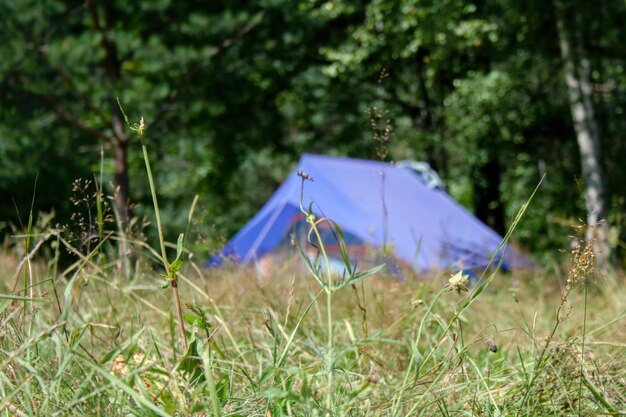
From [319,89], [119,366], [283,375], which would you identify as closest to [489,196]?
[319,89]

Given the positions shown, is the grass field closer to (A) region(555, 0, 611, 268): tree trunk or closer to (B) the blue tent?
(B) the blue tent

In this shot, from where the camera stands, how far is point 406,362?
186 centimetres

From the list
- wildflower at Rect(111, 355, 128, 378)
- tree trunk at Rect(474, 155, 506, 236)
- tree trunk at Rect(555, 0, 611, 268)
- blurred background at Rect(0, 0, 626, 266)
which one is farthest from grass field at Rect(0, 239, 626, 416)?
tree trunk at Rect(474, 155, 506, 236)

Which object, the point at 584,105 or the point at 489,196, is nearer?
the point at 584,105

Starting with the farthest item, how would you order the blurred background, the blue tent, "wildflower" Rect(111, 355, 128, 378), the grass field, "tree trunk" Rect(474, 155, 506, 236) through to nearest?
"tree trunk" Rect(474, 155, 506, 236)
the blurred background
the blue tent
"wildflower" Rect(111, 355, 128, 378)
the grass field

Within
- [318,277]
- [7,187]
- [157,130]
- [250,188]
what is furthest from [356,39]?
[250,188]

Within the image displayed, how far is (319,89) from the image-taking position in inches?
457

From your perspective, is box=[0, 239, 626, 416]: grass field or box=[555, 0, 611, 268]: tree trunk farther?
box=[555, 0, 611, 268]: tree trunk

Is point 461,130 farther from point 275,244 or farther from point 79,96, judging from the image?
point 79,96

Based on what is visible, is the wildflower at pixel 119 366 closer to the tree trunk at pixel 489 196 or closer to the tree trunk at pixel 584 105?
the tree trunk at pixel 584 105

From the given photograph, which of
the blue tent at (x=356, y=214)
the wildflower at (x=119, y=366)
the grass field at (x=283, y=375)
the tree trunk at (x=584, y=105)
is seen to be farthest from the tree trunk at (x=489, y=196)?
the wildflower at (x=119, y=366)

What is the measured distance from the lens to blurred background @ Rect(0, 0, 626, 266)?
852 centimetres

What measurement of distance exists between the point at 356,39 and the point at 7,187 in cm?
441

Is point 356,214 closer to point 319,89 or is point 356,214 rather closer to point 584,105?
point 584,105
